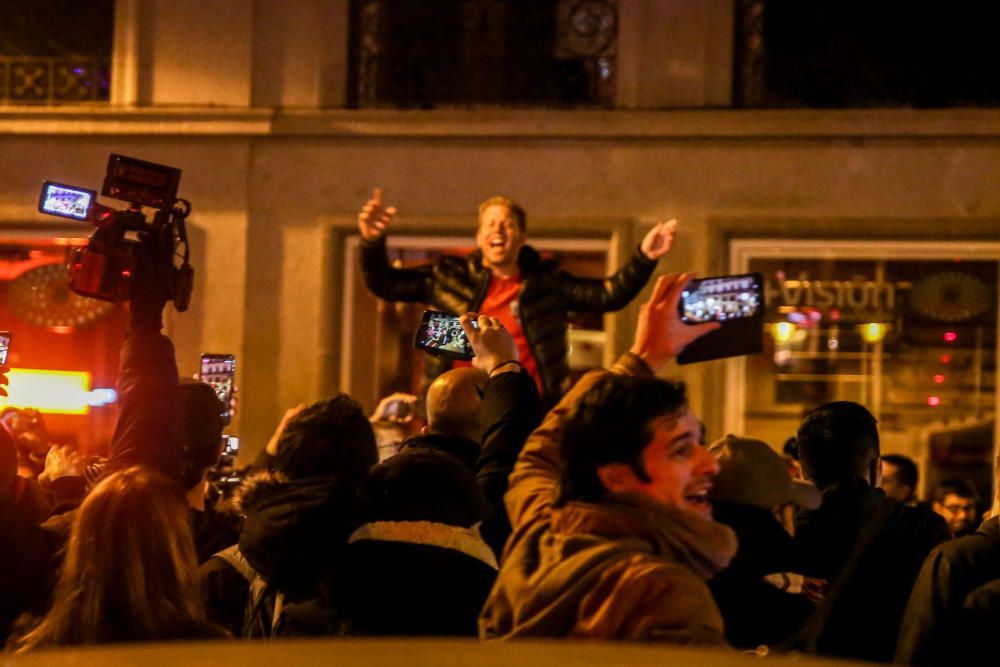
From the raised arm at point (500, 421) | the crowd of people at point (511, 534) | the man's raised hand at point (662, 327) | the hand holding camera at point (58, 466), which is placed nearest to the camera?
the crowd of people at point (511, 534)

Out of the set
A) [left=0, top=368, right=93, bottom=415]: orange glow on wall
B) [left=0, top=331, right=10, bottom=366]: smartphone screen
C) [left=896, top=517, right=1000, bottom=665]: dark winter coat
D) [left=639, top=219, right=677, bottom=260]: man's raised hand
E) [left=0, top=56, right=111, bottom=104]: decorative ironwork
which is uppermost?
[left=0, top=56, right=111, bottom=104]: decorative ironwork

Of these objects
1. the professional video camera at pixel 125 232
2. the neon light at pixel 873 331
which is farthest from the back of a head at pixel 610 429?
the neon light at pixel 873 331

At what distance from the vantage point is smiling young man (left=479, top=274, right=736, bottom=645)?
8.86 feet

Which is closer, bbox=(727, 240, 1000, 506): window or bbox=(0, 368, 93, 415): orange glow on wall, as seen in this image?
bbox=(727, 240, 1000, 506): window

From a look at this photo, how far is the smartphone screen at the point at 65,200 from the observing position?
6.18 metres

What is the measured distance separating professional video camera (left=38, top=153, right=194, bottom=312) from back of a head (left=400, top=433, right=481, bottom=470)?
1.37 meters

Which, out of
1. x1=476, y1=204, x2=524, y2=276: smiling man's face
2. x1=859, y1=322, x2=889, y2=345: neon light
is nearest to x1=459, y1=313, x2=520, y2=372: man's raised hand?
x1=476, y1=204, x2=524, y2=276: smiling man's face

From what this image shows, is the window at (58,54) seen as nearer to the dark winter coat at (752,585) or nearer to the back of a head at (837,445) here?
the back of a head at (837,445)

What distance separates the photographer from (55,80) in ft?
37.0

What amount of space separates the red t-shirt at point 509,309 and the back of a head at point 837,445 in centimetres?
327

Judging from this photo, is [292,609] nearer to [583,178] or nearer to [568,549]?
[568,549]

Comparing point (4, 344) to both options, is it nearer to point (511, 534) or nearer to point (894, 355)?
point (511, 534)

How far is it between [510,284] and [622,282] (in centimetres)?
74

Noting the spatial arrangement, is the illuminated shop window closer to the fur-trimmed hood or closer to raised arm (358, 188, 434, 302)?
raised arm (358, 188, 434, 302)
